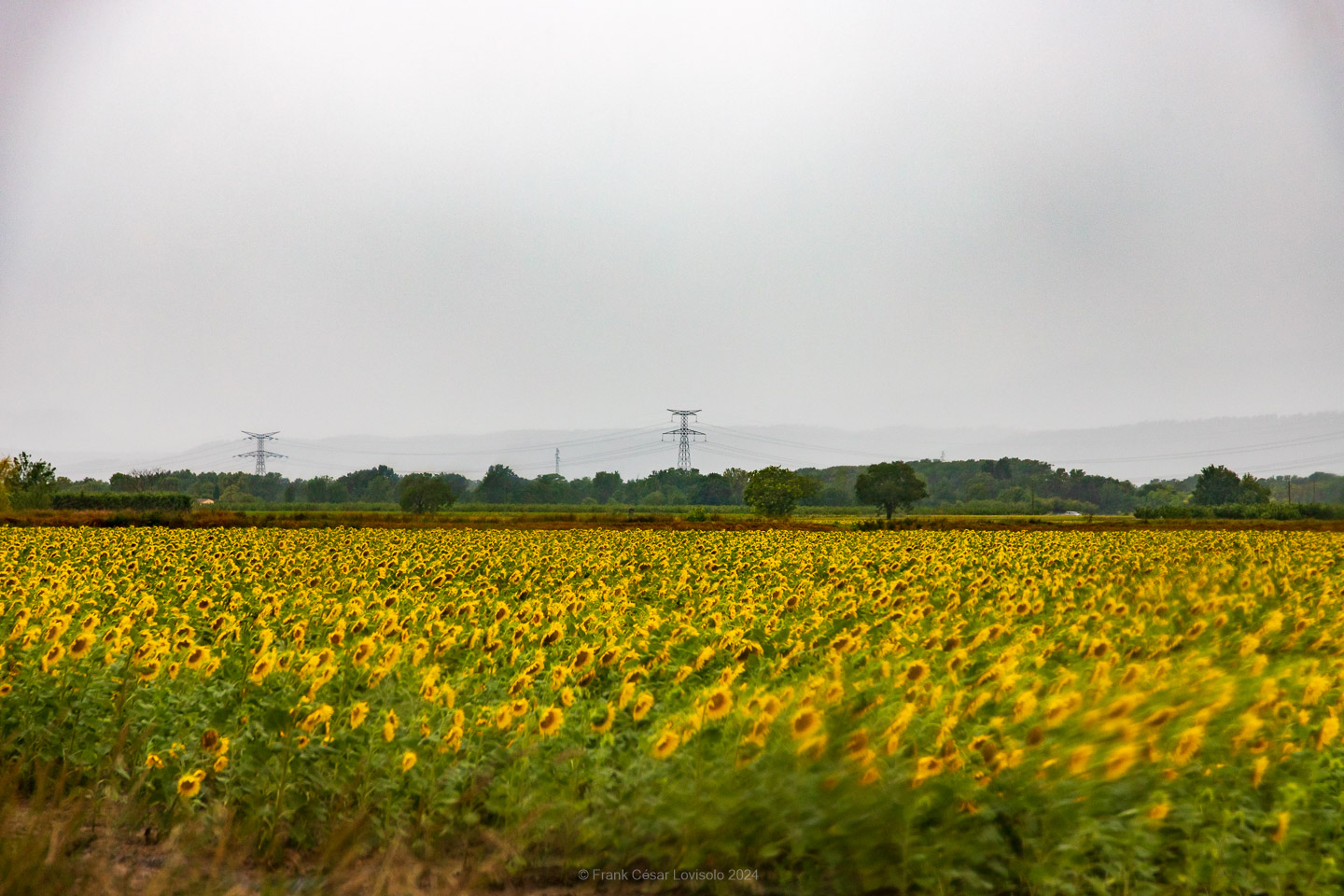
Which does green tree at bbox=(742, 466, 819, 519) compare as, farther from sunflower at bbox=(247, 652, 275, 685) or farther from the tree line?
sunflower at bbox=(247, 652, 275, 685)

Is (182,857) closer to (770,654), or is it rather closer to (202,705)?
(202,705)

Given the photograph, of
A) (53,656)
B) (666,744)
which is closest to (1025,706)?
(666,744)

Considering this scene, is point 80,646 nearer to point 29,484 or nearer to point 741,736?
point 741,736

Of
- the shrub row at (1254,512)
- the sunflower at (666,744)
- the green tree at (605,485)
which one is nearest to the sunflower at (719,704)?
the sunflower at (666,744)

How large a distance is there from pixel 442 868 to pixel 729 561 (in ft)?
38.1

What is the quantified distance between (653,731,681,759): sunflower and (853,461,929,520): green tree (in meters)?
96.5

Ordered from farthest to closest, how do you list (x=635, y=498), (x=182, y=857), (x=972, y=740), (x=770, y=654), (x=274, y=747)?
(x=635, y=498) < (x=770, y=654) < (x=274, y=747) < (x=972, y=740) < (x=182, y=857)

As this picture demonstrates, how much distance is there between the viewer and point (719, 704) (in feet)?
16.3

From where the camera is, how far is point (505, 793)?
502cm

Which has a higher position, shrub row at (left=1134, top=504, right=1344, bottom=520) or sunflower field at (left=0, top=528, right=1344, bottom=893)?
shrub row at (left=1134, top=504, right=1344, bottom=520)

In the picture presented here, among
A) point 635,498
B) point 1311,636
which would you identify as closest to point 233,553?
point 1311,636

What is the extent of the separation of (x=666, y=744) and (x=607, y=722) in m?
0.68

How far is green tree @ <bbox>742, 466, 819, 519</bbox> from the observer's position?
311 ft

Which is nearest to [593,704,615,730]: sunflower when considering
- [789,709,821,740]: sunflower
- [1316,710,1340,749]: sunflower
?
[789,709,821,740]: sunflower
